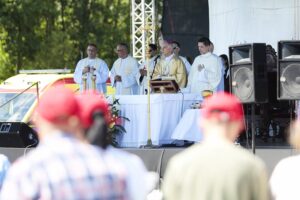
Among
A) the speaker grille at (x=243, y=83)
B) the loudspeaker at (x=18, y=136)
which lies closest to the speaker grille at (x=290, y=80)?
the speaker grille at (x=243, y=83)

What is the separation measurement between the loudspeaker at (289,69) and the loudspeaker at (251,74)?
18 cm

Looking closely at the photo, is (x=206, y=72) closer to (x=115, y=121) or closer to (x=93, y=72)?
(x=115, y=121)

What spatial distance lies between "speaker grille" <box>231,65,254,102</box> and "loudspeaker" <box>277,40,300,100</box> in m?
0.35

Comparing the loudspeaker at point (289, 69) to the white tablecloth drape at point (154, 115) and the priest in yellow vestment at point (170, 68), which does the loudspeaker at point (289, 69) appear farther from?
the priest in yellow vestment at point (170, 68)

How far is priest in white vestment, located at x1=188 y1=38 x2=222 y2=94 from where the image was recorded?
40.7 feet

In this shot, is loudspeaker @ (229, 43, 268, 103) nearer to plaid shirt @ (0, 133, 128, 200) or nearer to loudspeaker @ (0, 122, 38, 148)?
loudspeaker @ (0, 122, 38, 148)

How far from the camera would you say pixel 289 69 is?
33.1ft

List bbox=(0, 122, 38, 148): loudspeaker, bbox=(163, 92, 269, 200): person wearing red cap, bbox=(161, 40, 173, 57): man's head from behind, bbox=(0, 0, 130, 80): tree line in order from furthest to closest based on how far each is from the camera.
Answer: bbox=(0, 0, 130, 80): tree line, bbox=(161, 40, 173, 57): man's head from behind, bbox=(0, 122, 38, 148): loudspeaker, bbox=(163, 92, 269, 200): person wearing red cap

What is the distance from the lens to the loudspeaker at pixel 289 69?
1004 cm

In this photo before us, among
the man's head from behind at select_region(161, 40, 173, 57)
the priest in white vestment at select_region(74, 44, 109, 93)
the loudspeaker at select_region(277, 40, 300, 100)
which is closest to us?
the loudspeaker at select_region(277, 40, 300, 100)

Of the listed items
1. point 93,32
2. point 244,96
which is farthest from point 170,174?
point 93,32

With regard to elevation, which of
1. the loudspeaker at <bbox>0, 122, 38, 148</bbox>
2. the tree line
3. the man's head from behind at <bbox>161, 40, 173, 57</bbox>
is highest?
the tree line

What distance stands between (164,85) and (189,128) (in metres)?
0.75

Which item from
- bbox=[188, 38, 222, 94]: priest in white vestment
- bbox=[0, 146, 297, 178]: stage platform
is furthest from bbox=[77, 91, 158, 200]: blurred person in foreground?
bbox=[188, 38, 222, 94]: priest in white vestment
